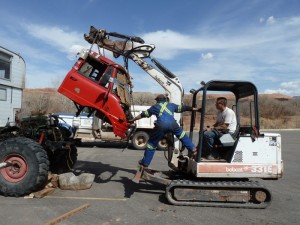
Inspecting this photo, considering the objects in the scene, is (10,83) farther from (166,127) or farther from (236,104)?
(236,104)

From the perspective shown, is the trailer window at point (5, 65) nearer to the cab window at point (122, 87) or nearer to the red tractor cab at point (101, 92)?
the red tractor cab at point (101, 92)

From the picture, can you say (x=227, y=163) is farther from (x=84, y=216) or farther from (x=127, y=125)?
(x=84, y=216)

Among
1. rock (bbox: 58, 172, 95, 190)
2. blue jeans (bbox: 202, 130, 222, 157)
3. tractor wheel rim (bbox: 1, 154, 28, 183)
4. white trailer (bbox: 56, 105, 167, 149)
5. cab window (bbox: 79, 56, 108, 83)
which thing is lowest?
rock (bbox: 58, 172, 95, 190)

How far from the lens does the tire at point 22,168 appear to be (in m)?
6.81

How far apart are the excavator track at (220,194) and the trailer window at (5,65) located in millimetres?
4846

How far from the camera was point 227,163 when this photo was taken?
22.0 ft

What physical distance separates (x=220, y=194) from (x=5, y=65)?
586 centimetres

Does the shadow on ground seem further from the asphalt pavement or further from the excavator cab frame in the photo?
the excavator cab frame

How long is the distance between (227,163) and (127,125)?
2.26 m

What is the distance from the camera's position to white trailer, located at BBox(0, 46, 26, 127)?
8.27 meters

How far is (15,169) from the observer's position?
7.11 metres

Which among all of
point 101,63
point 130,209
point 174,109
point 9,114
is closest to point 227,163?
point 174,109

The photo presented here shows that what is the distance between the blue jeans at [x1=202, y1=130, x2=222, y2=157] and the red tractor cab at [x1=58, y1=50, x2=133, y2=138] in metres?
1.71

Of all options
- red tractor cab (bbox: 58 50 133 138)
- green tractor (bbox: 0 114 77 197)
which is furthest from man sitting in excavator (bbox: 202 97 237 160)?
green tractor (bbox: 0 114 77 197)
